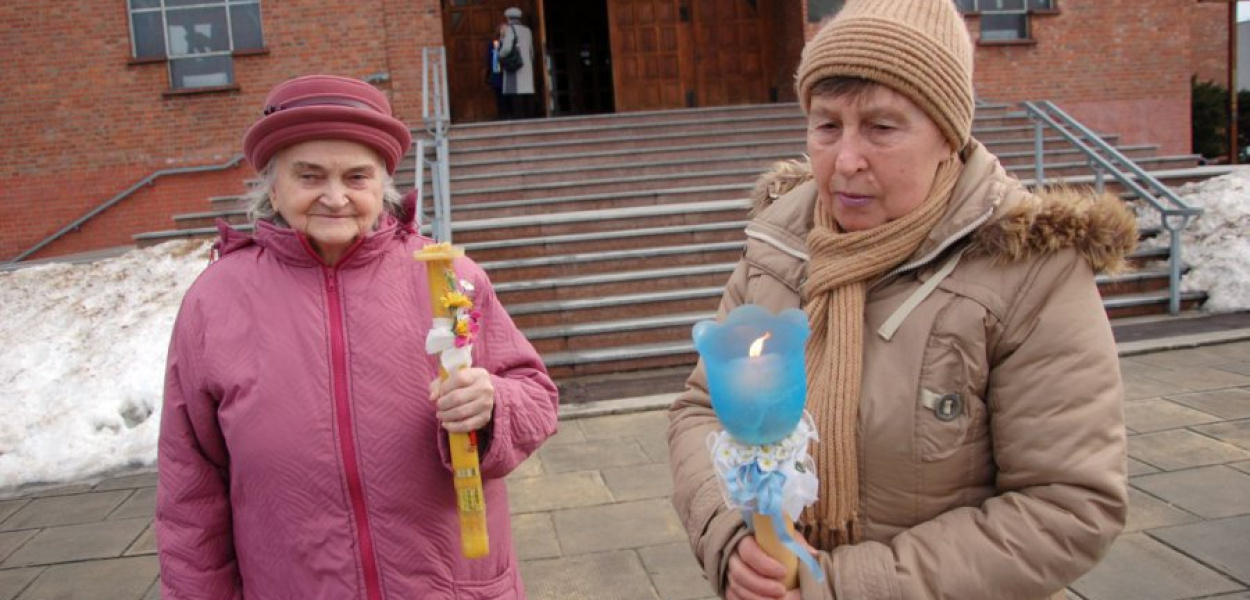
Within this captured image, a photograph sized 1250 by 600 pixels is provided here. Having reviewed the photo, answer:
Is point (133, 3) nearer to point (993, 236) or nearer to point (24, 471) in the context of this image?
point (24, 471)

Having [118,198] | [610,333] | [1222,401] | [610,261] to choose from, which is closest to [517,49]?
[118,198]

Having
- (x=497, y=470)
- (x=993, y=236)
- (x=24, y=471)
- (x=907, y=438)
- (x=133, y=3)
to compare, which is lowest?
(x=24, y=471)

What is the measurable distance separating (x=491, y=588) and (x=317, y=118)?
1.07m

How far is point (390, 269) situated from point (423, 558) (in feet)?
2.05

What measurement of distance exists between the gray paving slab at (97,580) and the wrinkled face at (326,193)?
2719 mm

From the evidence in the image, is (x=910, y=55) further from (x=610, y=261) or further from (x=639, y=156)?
(x=639, y=156)

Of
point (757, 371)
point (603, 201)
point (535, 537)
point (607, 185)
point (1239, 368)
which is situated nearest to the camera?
point (757, 371)

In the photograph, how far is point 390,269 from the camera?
6.79 ft

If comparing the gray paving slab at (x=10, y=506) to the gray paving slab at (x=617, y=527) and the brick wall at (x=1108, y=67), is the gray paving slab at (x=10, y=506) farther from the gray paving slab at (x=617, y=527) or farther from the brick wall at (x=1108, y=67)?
the brick wall at (x=1108, y=67)

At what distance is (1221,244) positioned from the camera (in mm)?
8867

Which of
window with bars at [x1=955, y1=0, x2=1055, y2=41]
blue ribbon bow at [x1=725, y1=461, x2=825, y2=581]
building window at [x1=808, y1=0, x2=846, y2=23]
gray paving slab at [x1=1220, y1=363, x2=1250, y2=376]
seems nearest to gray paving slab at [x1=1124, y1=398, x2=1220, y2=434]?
gray paving slab at [x1=1220, y1=363, x2=1250, y2=376]

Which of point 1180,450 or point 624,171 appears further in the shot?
point 624,171

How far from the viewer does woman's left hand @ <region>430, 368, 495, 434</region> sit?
1817 mm

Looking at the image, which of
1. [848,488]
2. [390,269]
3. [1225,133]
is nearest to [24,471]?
[390,269]
